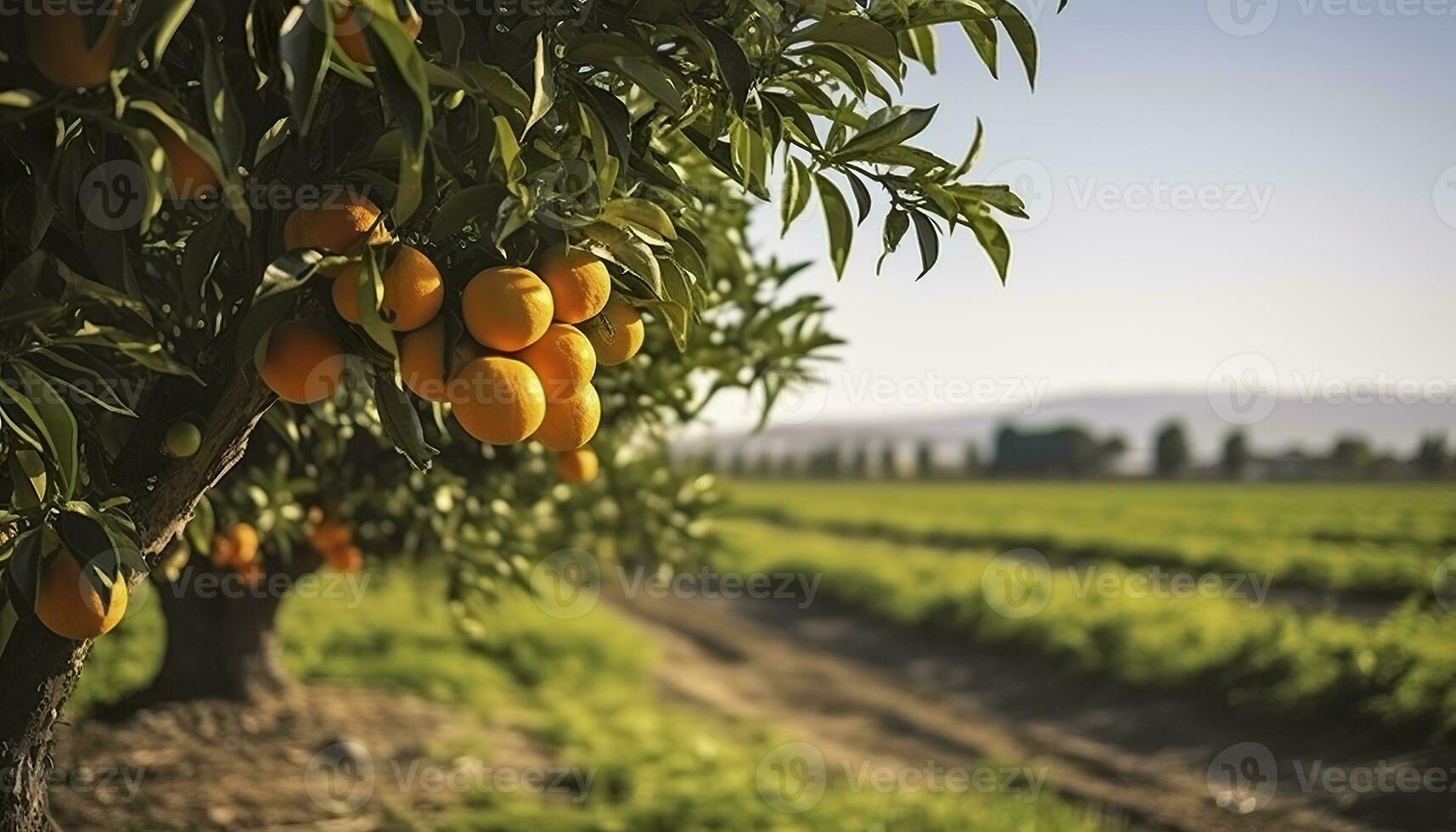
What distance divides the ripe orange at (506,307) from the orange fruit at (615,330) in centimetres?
15

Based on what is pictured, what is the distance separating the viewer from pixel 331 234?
131cm

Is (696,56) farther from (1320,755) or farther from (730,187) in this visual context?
(1320,755)

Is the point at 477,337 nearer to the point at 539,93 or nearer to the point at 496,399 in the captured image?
the point at 496,399

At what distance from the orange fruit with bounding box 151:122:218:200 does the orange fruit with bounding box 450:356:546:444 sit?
337 millimetres

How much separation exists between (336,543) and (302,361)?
2.63 meters

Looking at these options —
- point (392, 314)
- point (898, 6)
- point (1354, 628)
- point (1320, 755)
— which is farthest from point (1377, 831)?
point (392, 314)

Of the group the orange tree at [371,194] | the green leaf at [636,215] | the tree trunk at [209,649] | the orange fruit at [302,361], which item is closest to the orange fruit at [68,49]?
the orange tree at [371,194]

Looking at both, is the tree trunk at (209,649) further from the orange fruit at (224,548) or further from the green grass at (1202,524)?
the green grass at (1202,524)

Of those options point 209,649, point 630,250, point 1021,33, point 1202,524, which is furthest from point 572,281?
point 1202,524

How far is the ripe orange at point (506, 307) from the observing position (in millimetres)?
1271

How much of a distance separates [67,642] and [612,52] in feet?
3.98

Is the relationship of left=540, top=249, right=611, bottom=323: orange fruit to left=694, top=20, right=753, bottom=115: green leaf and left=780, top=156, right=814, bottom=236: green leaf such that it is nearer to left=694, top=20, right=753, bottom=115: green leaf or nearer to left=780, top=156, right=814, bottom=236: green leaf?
left=694, top=20, right=753, bottom=115: green leaf

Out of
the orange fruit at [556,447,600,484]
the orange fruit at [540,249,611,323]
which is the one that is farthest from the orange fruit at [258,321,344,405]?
the orange fruit at [556,447,600,484]

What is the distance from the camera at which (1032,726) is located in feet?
25.1
